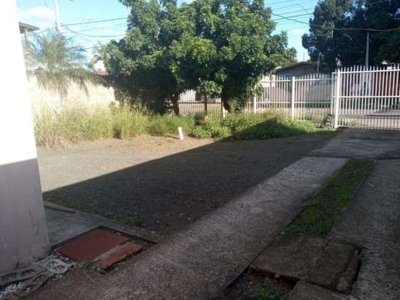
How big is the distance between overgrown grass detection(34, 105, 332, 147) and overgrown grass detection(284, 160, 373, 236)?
4.96 m

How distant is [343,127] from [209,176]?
26.1 ft

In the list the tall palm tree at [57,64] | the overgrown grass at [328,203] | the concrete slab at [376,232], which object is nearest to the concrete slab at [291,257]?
the overgrown grass at [328,203]

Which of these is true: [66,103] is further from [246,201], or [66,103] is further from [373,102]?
[373,102]

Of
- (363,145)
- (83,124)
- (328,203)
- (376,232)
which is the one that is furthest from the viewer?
(83,124)

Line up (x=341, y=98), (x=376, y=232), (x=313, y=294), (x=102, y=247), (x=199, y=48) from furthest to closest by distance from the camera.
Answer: (x=341, y=98), (x=199, y=48), (x=376, y=232), (x=102, y=247), (x=313, y=294)

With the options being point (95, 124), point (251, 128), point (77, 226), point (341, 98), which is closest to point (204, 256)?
point (77, 226)

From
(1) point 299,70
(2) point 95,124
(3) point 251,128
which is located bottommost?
(3) point 251,128

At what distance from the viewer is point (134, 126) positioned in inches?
425

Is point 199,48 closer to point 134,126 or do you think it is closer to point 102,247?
point 134,126

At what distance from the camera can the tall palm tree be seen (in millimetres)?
11109

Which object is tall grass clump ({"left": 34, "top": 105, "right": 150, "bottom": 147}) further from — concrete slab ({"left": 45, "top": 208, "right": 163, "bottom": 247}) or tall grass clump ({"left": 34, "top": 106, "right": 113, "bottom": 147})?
concrete slab ({"left": 45, "top": 208, "right": 163, "bottom": 247})

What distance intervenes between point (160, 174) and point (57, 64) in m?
8.21

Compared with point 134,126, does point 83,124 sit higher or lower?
higher

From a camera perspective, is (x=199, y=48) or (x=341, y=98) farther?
(x=341, y=98)
